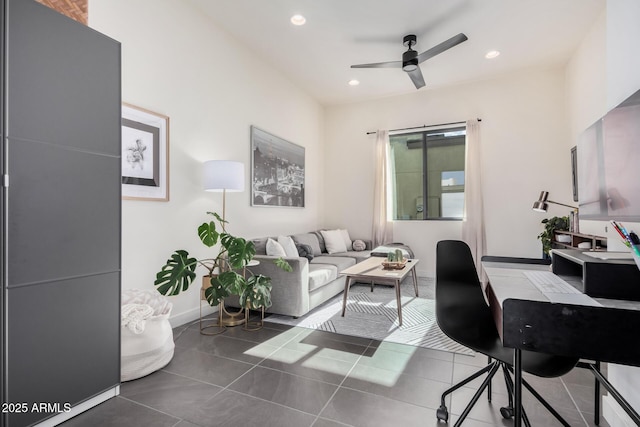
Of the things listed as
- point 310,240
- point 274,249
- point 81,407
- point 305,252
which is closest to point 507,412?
point 81,407

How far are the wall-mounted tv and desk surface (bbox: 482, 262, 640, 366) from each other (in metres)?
0.63

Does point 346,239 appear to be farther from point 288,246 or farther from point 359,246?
point 288,246

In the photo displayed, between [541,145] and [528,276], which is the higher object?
[541,145]

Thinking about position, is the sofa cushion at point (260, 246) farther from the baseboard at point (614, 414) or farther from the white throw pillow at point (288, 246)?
the baseboard at point (614, 414)

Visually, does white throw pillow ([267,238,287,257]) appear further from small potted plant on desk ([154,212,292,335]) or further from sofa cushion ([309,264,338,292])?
small potted plant on desk ([154,212,292,335])

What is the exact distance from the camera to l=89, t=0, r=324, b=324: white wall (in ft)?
8.41

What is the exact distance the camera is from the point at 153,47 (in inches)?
109

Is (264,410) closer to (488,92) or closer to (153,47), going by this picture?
(153,47)

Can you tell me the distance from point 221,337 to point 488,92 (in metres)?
5.19

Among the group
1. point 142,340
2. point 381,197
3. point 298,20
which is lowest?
point 142,340

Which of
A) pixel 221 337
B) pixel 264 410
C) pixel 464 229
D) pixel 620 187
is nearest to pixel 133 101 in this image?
pixel 221 337

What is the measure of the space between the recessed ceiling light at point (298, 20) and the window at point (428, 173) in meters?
2.80

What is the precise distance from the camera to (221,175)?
2.95 m

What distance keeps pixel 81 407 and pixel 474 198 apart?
513 centimetres
